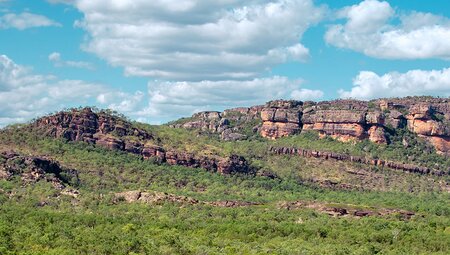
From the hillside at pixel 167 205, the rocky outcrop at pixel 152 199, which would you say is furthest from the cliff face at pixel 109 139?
the rocky outcrop at pixel 152 199

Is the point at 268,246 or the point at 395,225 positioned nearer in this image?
the point at 268,246

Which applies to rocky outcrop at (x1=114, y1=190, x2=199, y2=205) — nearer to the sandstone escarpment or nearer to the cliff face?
the cliff face

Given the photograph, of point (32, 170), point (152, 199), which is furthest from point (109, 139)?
point (152, 199)

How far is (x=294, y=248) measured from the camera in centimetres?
9938

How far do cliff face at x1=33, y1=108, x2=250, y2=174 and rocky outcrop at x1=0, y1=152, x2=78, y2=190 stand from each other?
32.2 metres

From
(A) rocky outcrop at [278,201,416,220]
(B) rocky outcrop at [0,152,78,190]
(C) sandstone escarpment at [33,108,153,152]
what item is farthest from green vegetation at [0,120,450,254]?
(C) sandstone escarpment at [33,108,153,152]

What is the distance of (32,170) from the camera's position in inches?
5935

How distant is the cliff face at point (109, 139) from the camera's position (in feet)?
630

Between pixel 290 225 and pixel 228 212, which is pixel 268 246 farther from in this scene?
pixel 228 212

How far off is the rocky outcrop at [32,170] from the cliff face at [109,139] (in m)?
32.2

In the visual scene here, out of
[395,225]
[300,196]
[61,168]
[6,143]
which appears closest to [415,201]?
[300,196]

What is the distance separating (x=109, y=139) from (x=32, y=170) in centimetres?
4400

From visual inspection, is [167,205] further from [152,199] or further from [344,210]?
[344,210]

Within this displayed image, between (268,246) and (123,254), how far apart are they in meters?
23.1
